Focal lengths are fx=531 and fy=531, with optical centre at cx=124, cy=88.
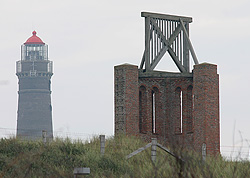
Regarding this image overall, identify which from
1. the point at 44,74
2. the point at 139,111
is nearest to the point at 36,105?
the point at 44,74

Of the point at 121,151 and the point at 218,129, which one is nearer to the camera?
the point at 121,151

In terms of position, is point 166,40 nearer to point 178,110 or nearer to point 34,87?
point 178,110

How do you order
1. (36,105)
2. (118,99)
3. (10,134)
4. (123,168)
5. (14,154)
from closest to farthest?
(123,168), (14,154), (10,134), (118,99), (36,105)

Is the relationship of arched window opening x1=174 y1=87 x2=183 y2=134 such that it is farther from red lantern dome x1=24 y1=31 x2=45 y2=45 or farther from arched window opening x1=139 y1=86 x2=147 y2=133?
red lantern dome x1=24 y1=31 x2=45 y2=45

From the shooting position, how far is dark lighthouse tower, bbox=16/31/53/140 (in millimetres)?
110125

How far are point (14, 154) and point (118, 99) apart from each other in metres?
7.83

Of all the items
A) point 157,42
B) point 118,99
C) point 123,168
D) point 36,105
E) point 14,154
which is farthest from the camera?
point 36,105

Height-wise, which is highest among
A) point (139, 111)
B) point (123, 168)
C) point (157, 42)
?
point (157, 42)

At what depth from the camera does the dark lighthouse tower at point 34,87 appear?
11012 centimetres

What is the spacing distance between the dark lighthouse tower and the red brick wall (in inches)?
3231

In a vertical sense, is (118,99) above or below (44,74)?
below

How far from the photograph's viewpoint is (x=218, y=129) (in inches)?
1045

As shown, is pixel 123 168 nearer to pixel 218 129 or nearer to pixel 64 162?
pixel 64 162

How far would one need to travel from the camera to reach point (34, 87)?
113m
